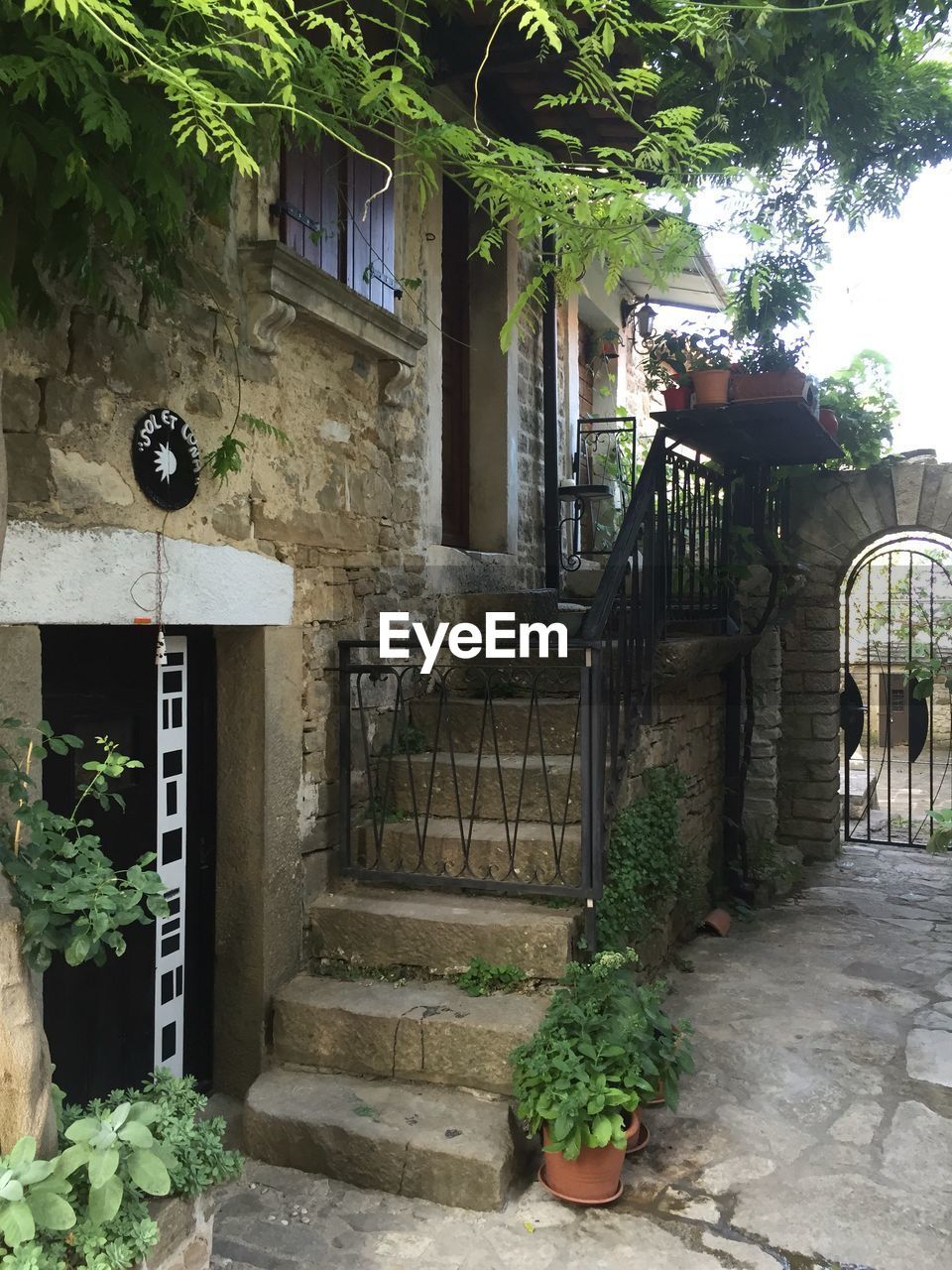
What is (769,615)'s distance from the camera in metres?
6.90

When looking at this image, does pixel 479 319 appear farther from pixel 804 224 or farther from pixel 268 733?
pixel 268 733

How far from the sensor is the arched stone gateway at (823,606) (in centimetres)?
688

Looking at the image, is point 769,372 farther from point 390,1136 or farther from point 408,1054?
point 390,1136

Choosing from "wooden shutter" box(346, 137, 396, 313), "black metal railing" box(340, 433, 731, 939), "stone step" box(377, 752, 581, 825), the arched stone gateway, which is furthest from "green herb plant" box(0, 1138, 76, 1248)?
the arched stone gateway

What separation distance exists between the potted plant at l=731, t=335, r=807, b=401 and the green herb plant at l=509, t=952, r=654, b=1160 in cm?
353

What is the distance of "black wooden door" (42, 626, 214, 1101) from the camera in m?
2.92

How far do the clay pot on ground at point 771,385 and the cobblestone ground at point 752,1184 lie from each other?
3.09m

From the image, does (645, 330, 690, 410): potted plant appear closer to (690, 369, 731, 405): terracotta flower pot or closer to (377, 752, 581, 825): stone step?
(690, 369, 731, 405): terracotta flower pot

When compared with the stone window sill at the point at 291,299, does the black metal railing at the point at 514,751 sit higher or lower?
lower

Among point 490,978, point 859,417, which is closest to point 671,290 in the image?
point 859,417

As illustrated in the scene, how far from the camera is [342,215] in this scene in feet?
13.0

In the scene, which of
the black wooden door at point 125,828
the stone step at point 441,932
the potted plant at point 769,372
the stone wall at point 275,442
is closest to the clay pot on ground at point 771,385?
the potted plant at point 769,372

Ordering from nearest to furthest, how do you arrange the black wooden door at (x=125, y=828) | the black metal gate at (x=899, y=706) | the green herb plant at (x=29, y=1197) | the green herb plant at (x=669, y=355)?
the green herb plant at (x=29, y=1197)
the black wooden door at (x=125, y=828)
the green herb plant at (x=669, y=355)
the black metal gate at (x=899, y=706)

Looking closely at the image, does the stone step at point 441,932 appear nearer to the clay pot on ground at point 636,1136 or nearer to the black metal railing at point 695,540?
the clay pot on ground at point 636,1136
